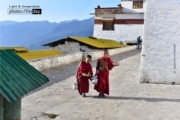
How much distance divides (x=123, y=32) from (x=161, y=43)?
27.6 meters

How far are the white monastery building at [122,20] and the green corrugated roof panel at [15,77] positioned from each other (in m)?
34.7

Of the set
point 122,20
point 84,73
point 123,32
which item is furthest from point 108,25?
point 84,73

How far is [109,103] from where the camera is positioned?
751 centimetres

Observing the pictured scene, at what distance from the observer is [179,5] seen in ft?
33.8

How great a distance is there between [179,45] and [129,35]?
2751 cm

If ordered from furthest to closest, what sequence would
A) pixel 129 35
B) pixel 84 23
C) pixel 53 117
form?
pixel 84 23 → pixel 129 35 → pixel 53 117

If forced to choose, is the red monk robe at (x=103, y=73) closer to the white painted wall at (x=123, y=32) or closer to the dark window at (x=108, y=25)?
the white painted wall at (x=123, y=32)

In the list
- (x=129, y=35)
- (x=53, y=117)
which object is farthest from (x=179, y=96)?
(x=129, y=35)

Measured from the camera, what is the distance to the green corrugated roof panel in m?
2.61

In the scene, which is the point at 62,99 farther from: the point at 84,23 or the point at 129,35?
the point at 84,23

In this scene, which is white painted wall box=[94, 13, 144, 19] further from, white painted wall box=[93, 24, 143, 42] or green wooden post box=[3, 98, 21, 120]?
green wooden post box=[3, 98, 21, 120]

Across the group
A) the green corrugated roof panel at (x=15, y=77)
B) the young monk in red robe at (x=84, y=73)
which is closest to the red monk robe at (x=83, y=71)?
the young monk in red robe at (x=84, y=73)

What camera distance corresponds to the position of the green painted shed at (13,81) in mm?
2633

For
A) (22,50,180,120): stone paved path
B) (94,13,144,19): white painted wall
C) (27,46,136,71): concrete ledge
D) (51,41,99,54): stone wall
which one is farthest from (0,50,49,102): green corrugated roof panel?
(94,13,144,19): white painted wall
